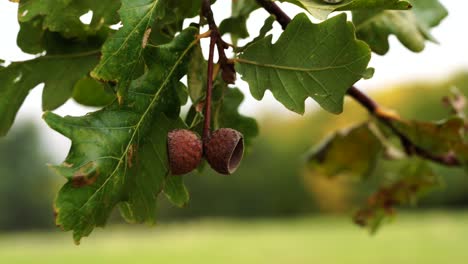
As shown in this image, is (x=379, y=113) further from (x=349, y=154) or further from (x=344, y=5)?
(x=344, y=5)

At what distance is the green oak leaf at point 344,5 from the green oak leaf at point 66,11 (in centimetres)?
32

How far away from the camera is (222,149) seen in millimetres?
1018

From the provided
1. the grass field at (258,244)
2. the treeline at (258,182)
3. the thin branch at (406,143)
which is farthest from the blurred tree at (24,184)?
the thin branch at (406,143)

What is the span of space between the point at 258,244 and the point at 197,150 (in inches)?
1048

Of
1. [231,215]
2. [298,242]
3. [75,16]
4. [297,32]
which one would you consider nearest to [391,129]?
[297,32]

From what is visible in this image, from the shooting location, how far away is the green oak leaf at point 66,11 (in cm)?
114

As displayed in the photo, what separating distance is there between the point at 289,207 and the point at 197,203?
5.10m

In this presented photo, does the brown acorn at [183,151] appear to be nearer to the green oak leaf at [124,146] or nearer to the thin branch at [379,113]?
the green oak leaf at [124,146]

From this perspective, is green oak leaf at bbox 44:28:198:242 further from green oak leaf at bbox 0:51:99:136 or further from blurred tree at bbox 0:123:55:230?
blurred tree at bbox 0:123:55:230

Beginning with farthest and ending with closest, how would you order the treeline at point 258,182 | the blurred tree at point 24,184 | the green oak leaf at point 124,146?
the blurred tree at point 24,184
the treeline at point 258,182
the green oak leaf at point 124,146

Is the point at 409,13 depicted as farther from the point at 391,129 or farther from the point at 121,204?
the point at 121,204

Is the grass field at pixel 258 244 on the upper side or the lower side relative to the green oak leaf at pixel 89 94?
lower

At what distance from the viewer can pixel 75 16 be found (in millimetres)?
1231

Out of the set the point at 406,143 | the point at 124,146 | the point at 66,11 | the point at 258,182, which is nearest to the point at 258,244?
the point at 258,182
